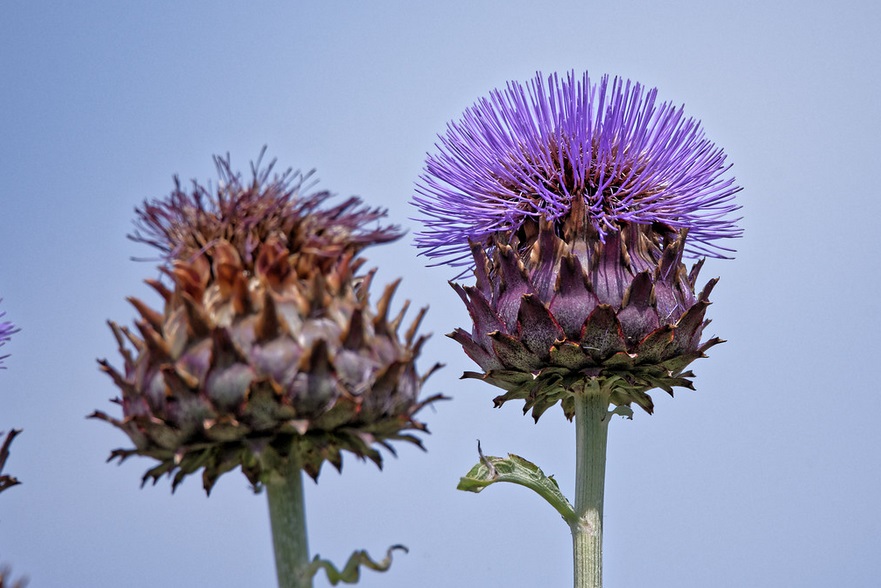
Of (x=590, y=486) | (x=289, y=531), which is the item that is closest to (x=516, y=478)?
(x=590, y=486)

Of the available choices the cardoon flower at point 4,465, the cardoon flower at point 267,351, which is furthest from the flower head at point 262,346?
the cardoon flower at point 4,465

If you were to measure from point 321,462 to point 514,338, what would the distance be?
85 cm

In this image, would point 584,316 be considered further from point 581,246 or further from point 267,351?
point 267,351

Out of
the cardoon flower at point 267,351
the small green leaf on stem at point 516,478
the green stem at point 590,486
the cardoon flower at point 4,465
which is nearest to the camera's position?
the cardoon flower at point 267,351

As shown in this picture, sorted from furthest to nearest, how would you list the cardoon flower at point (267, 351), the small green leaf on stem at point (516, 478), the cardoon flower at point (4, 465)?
the small green leaf on stem at point (516, 478), the cardoon flower at point (4, 465), the cardoon flower at point (267, 351)

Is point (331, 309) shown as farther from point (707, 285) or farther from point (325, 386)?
point (707, 285)

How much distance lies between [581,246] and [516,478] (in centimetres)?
64

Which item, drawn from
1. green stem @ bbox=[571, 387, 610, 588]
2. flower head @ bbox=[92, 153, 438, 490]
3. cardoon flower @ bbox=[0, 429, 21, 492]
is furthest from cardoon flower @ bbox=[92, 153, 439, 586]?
green stem @ bbox=[571, 387, 610, 588]

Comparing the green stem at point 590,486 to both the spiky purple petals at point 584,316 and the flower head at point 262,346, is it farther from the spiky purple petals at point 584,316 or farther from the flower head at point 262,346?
the flower head at point 262,346

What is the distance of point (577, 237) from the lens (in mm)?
3236

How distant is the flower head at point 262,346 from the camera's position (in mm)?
2252

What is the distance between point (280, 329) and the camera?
7.54 ft

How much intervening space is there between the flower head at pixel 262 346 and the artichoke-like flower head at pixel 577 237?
74 cm

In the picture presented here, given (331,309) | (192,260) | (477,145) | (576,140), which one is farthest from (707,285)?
(192,260)
